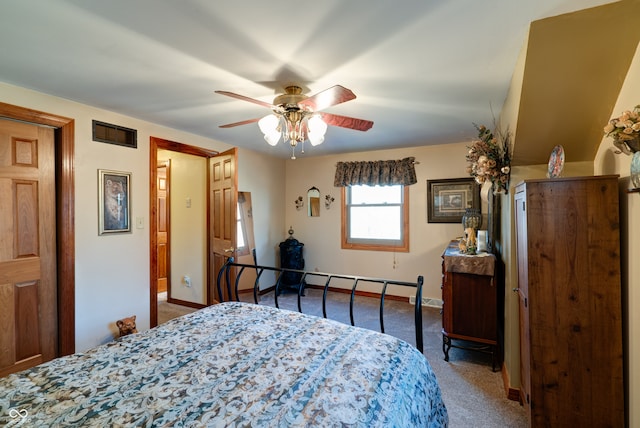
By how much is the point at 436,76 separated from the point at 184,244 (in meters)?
3.82

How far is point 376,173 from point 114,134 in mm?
3342

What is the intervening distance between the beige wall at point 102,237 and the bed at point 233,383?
151 cm

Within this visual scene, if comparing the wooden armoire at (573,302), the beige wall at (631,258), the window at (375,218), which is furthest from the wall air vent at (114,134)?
the beige wall at (631,258)

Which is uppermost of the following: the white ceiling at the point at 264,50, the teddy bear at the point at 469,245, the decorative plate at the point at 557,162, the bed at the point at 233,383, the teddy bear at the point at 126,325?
the white ceiling at the point at 264,50

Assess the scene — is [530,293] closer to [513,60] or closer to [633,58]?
[633,58]

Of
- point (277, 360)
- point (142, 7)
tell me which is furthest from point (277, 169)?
point (277, 360)

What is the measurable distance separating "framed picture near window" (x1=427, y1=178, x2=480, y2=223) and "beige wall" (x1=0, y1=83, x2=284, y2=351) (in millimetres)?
3424

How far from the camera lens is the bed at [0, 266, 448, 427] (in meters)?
0.95

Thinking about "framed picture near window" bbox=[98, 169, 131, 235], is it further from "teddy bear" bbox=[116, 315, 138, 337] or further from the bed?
the bed

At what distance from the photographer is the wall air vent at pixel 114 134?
105 inches

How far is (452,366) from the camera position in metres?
2.62

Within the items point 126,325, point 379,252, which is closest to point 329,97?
point 126,325

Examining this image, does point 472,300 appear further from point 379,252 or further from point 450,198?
point 379,252

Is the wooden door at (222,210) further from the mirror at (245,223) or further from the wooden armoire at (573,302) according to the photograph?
the wooden armoire at (573,302)
